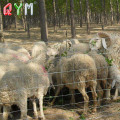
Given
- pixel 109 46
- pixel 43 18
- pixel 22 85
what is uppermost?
pixel 43 18

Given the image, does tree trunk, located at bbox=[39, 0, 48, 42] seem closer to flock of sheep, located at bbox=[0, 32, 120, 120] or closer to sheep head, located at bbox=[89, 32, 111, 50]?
flock of sheep, located at bbox=[0, 32, 120, 120]

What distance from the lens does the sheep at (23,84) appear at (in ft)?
11.4

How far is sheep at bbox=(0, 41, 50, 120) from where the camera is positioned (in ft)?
11.4

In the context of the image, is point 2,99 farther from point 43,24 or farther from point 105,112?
point 43,24

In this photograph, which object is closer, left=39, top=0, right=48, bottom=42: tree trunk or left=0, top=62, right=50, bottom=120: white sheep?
left=0, top=62, right=50, bottom=120: white sheep

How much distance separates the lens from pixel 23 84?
144 inches

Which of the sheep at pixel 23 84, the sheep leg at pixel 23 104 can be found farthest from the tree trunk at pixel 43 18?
the sheep leg at pixel 23 104

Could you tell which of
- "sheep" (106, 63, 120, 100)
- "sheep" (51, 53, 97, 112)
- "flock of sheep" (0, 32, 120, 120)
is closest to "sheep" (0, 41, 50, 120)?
"flock of sheep" (0, 32, 120, 120)

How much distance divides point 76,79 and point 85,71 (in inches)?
11.0

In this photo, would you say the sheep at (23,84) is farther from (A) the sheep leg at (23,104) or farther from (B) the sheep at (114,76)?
(B) the sheep at (114,76)

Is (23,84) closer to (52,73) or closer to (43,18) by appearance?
(52,73)

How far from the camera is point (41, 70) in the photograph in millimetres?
4133

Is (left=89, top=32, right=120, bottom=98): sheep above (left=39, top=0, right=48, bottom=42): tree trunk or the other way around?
the other way around

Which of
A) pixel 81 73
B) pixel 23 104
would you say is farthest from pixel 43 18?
pixel 23 104
